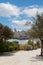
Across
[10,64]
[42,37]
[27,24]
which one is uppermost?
[27,24]

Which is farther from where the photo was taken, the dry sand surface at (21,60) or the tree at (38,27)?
the tree at (38,27)

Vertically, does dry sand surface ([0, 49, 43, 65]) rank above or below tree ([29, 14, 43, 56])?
below

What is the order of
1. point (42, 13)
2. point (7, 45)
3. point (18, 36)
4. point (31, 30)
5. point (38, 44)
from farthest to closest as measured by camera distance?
1. point (18, 36)
2. point (38, 44)
3. point (7, 45)
4. point (31, 30)
5. point (42, 13)

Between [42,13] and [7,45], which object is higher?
[42,13]

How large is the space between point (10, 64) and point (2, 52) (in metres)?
8.53

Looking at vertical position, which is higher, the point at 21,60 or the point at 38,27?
the point at 38,27

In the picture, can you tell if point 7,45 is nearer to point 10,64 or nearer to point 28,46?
point 28,46

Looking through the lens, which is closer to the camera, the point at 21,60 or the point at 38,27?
the point at 21,60

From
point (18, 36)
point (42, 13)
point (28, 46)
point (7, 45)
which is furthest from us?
point (18, 36)

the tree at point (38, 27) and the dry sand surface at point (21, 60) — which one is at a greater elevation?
the tree at point (38, 27)

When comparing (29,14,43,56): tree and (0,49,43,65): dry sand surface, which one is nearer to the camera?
(0,49,43,65): dry sand surface

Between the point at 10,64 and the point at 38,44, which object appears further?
the point at 38,44

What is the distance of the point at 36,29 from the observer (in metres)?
19.9

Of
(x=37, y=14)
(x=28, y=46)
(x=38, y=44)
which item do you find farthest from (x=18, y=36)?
(x=37, y=14)
